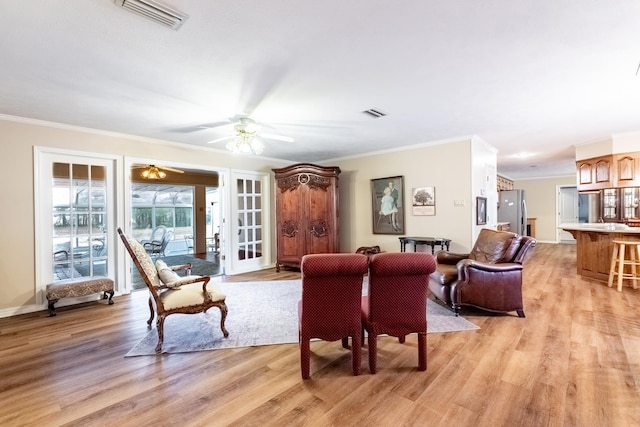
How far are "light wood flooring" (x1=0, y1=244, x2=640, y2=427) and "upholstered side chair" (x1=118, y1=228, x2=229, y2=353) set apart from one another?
402 mm

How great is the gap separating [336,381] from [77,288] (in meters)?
3.58

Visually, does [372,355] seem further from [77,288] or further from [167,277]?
[77,288]

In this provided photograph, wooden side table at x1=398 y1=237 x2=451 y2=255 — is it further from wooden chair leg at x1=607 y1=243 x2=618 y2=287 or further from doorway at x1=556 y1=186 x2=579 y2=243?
doorway at x1=556 y1=186 x2=579 y2=243

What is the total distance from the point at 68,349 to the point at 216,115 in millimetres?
2827

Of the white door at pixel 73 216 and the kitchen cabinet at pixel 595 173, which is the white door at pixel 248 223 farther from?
the kitchen cabinet at pixel 595 173

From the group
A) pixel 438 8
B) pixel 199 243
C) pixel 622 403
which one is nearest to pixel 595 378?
pixel 622 403

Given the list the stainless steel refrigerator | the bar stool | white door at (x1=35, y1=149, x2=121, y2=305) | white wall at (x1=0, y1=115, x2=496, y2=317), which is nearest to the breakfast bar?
the bar stool

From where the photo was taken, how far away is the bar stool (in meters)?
4.20

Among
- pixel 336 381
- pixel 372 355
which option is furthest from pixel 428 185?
pixel 336 381

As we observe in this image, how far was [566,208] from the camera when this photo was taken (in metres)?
9.91

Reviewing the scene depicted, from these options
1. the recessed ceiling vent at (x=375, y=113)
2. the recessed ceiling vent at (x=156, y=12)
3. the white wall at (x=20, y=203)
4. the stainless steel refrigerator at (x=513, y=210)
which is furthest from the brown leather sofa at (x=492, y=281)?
the stainless steel refrigerator at (x=513, y=210)

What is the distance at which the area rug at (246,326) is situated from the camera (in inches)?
106

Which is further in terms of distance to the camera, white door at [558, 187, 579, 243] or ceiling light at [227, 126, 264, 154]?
white door at [558, 187, 579, 243]

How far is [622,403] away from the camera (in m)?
1.79
